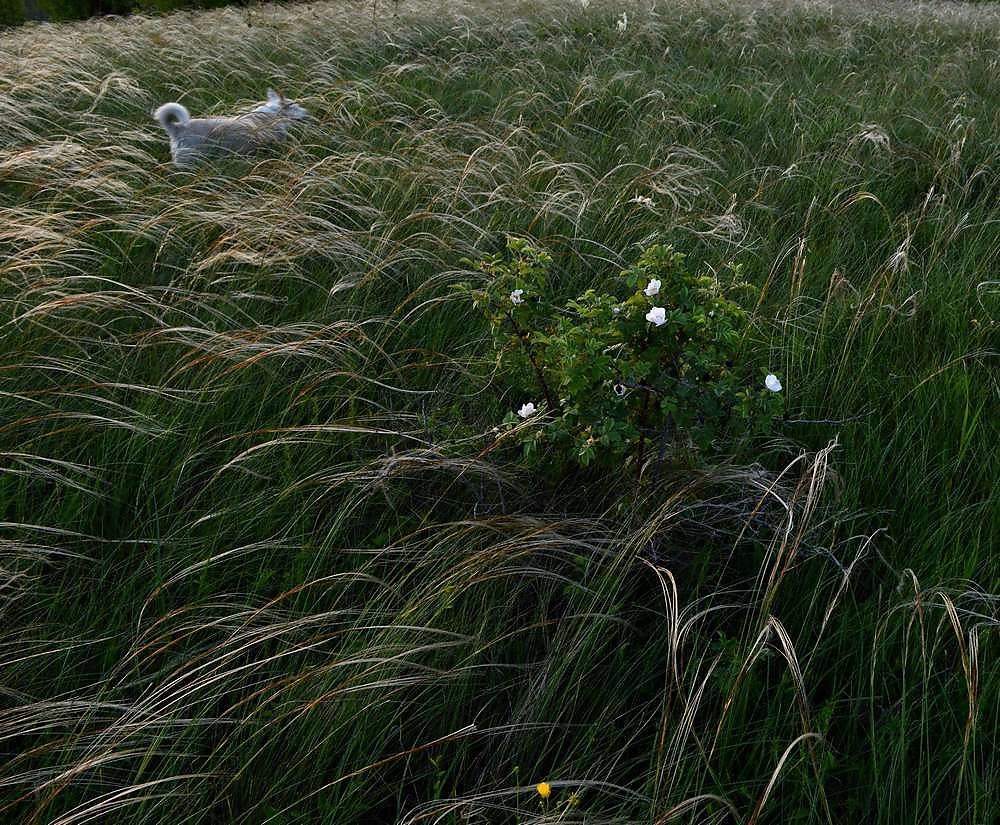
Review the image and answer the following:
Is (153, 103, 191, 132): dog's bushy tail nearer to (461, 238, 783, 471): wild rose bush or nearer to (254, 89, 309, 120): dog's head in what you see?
(254, 89, 309, 120): dog's head

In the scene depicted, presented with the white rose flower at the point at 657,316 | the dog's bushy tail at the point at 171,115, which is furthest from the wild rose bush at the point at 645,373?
the dog's bushy tail at the point at 171,115

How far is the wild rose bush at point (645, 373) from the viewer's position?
180 cm

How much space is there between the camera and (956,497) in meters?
1.88

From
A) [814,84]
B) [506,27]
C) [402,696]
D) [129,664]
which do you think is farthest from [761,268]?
[506,27]

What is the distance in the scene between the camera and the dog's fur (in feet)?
12.8

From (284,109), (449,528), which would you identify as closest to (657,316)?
(449,528)

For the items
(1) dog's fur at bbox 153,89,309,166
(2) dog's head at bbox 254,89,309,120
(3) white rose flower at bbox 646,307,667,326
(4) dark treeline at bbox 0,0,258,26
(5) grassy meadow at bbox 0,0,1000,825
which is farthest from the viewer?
(4) dark treeline at bbox 0,0,258,26

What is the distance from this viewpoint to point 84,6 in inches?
807

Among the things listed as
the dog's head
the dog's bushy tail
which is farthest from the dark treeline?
the dog's bushy tail

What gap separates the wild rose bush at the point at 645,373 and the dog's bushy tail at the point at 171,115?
8.84 feet

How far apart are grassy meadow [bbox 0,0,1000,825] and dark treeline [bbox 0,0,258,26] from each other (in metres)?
17.7

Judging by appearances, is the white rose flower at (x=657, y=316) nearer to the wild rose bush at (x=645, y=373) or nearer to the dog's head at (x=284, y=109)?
the wild rose bush at (x=645, y=373)

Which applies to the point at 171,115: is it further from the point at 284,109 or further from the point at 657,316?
the point at 657,316

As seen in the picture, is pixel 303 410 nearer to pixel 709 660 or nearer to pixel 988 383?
pixel 709 660
